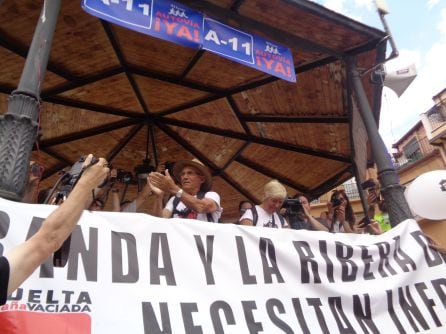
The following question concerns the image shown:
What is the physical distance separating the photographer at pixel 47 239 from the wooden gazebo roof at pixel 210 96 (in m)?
2.87

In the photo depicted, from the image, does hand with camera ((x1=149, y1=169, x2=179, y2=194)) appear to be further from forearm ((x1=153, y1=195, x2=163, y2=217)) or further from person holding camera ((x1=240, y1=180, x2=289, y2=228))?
person holding camera ((x1=240, y1=180, x2=289, y2=228))

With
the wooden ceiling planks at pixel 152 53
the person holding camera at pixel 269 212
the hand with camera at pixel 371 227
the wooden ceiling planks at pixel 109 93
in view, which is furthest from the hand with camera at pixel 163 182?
the wooden ceiling planks at pixel 109 93

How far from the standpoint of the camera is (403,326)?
2818 mm

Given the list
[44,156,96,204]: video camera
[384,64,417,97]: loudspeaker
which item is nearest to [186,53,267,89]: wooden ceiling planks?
[384,64,417,97]: loudspeaker

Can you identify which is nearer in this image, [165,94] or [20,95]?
[20,95]

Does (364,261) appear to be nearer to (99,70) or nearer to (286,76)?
(286,76)

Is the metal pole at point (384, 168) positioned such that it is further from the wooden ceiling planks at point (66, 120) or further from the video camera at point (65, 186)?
the wooden ceiling planks at point (66, 120)

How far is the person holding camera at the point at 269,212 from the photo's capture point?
3916 millimetres

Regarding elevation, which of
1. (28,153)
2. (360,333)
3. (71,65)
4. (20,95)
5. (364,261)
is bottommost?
(360,333)

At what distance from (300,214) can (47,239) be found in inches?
134

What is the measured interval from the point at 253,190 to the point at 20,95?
5938 millimetres

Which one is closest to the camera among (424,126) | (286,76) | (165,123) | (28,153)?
(28,153)

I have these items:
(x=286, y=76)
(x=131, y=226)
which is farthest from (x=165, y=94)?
(x=131, y=226)

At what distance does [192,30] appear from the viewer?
3.71 meters
